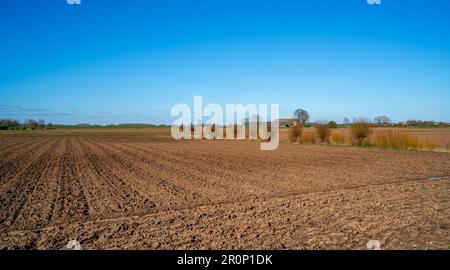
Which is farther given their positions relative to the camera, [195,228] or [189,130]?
[189,130]

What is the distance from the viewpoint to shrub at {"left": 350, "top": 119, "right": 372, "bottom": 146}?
3428cm

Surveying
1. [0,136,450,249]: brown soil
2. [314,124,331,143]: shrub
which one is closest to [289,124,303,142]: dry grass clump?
[314,124,331,143]: shrub

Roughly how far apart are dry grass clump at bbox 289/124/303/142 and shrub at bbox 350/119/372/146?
9.17 m

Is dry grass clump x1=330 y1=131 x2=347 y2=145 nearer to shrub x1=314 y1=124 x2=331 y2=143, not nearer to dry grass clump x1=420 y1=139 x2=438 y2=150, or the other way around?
shrub x1=314 y1=124 x2=331 y2=143

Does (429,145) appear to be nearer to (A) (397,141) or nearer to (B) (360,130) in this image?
(A) (397,141)

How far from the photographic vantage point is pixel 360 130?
113 ft

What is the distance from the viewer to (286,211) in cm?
860

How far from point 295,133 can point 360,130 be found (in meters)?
10.6

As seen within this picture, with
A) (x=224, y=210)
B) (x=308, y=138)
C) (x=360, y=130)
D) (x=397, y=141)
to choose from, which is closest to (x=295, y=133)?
(x=308, y=138)

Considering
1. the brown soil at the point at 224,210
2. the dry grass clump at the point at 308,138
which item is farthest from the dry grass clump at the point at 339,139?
the brown soil at the point at 224,210
